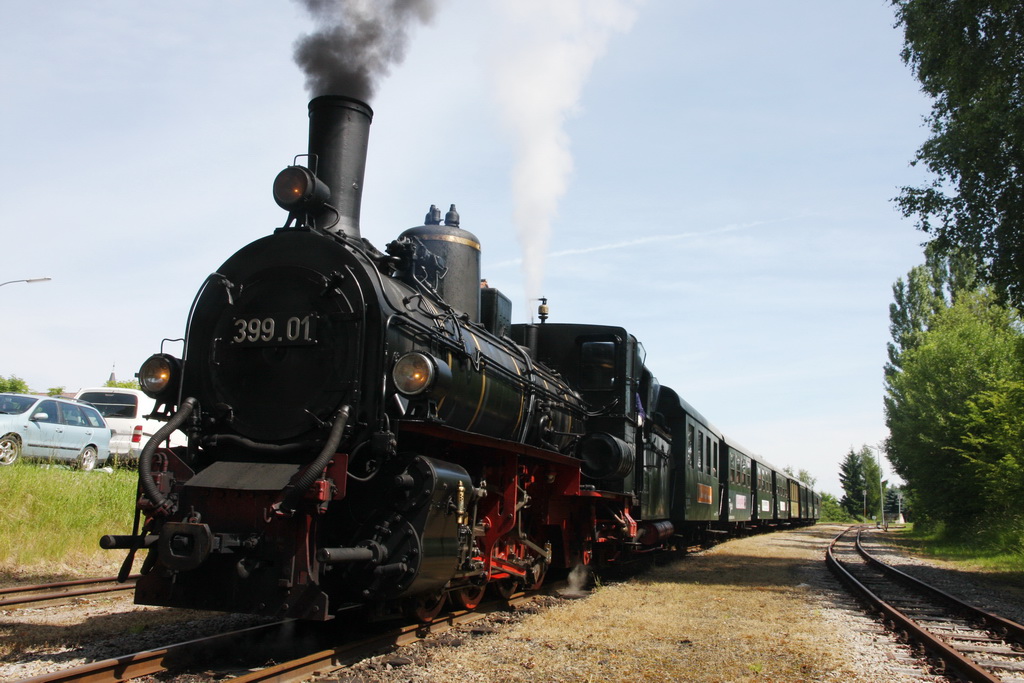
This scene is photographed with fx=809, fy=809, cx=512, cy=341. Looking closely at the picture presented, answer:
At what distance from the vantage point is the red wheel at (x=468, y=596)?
7406 mm

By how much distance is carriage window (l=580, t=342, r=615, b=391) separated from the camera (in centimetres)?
1081

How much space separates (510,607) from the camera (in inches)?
314

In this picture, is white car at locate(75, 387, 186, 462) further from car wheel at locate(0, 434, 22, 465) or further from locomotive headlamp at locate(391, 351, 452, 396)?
locomotive headlamp at locate(391, 351, 452, 396)

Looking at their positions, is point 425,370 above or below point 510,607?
above

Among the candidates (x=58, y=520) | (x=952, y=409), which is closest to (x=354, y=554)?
(x=58, y=520)

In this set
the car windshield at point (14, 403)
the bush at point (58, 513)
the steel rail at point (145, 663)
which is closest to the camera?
the steel rail at point (145, 663)

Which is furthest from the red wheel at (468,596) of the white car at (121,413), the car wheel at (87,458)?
the white car at (121,413)

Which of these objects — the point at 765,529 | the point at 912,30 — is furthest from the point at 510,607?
the point at 765,529

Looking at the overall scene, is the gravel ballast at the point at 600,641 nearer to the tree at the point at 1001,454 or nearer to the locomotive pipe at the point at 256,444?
the locomotive pipe at the point at 256,444

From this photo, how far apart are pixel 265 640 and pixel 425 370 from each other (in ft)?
8.10

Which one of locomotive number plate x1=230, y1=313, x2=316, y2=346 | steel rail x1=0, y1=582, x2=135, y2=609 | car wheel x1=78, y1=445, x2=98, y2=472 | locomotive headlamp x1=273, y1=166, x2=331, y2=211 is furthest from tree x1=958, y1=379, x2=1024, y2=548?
car wheel x1=78, y1=445, x2=98, y2=472

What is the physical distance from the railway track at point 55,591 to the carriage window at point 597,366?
5.93 meters

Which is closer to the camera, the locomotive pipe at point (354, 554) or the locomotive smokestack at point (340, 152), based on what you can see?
the locomotive pipe at point (354, 554)

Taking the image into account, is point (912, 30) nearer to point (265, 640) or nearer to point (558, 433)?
point (558, 433)
